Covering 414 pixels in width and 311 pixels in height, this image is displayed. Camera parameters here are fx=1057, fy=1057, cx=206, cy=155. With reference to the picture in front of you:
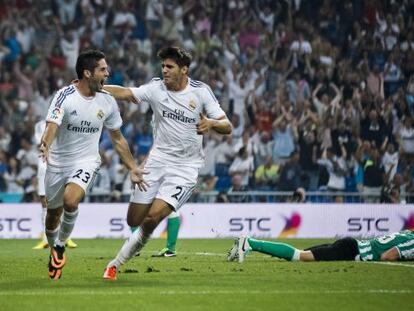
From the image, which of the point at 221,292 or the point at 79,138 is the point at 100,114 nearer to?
the point at 79,138

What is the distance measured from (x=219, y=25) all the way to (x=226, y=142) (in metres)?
4.88

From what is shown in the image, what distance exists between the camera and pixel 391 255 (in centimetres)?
1420

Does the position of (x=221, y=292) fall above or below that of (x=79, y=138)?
below

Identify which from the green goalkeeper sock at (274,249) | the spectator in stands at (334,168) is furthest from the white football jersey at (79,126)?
the spectator in stands at (334,168)

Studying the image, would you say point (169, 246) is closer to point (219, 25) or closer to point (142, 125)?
point (142, 125)

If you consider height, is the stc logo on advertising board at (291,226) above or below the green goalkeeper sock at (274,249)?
above

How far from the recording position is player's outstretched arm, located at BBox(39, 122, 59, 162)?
1177cm

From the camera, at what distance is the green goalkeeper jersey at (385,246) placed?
1410 centimetres

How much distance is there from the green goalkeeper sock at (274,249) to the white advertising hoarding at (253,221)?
8.70 meters

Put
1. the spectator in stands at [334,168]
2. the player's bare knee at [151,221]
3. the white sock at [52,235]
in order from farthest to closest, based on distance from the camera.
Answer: the spectator in stands at [334,168], the white sock at [52,235], the player's bare knee at [151,221]

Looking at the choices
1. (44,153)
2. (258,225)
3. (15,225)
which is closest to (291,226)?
(258,225)

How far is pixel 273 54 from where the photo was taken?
89.1 ft

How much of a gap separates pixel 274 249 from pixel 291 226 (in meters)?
9.34

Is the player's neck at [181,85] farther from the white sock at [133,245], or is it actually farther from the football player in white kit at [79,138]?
the white sock at [133,245]
